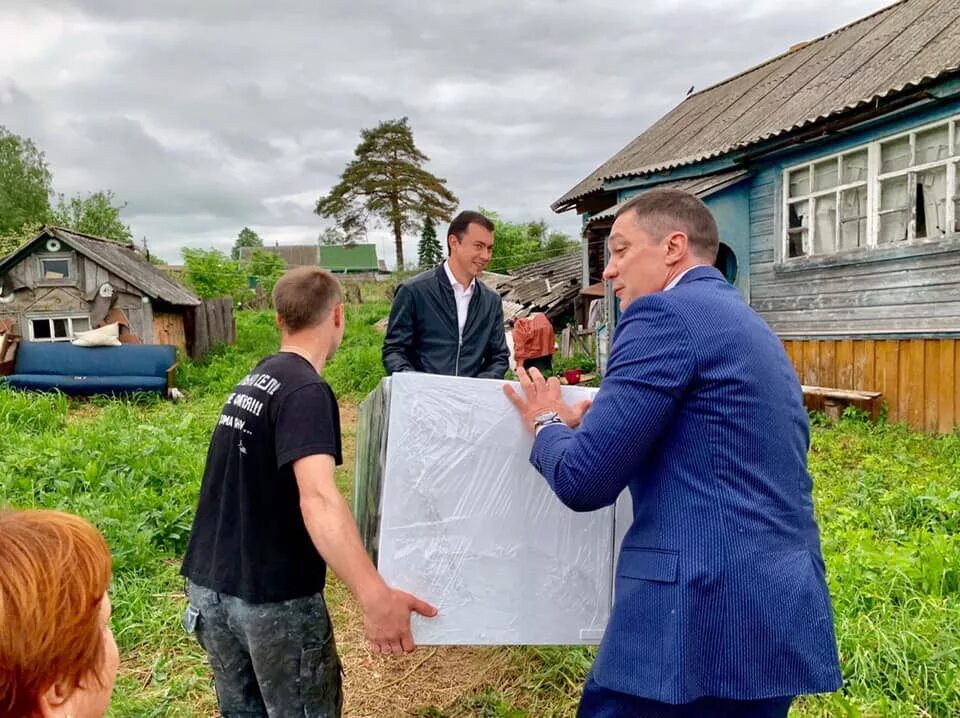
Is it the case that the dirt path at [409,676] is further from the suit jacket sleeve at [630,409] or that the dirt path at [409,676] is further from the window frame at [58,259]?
the window frame at [58,259]

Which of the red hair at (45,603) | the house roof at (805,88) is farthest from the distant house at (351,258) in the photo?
the red hair at (45,603)

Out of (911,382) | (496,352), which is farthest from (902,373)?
(496,352)

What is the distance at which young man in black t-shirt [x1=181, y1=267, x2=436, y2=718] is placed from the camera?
1.75 meters

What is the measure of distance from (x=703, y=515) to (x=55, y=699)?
1.24m

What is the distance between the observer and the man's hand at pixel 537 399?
1.85 metres

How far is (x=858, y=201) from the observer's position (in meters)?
8.30

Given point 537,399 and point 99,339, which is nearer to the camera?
point 537,399

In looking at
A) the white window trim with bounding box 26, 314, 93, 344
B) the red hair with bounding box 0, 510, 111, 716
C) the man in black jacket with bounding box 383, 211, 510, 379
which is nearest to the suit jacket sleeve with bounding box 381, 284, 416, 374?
the man in black jacket with bounding box 383, 211, 510, 379

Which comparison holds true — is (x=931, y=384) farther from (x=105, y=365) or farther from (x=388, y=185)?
(x=388, y=185)

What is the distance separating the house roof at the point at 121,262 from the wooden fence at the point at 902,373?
1188 centimetres

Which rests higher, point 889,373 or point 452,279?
point 452,279

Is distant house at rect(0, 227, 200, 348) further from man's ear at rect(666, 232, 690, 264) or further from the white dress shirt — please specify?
man's ear at rect(666, 232, 690, 264)

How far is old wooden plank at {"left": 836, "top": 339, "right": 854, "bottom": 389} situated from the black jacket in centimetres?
646

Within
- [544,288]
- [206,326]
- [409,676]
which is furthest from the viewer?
[544,288]
